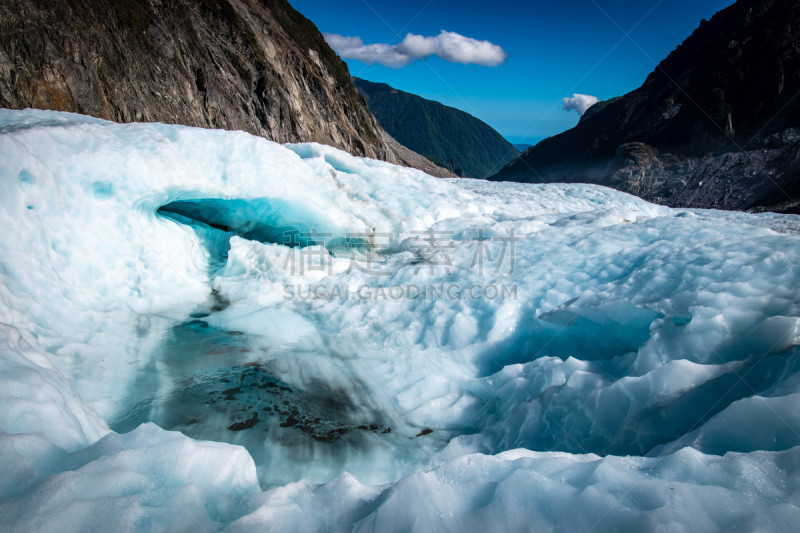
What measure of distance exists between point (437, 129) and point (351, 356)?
163930 mm

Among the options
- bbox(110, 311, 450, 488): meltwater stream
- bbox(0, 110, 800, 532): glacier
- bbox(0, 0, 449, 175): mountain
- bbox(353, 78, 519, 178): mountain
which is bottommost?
bbox(110, 311, 450, 488): meltwater stream

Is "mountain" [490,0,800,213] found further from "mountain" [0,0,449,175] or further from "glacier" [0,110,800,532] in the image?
"mountain" [0,0,449,175]

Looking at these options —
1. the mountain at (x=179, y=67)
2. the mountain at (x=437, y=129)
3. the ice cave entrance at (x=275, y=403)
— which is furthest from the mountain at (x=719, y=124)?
the mountain at (x=437, y=129)

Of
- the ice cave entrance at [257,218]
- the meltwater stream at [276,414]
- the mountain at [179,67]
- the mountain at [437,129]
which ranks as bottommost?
the meltwater stream at [276,414]

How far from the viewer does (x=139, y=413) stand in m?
3.06

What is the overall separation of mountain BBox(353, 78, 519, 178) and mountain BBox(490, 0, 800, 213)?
99580 millimetres

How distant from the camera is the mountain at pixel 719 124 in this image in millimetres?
25953

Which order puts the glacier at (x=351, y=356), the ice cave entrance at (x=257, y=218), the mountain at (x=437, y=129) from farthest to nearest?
the mountain at (x=437, y=129), the ice cave entrance at (x=257, y=218), the glacier at (x=351, y=356)

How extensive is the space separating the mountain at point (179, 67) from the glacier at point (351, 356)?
588 inches

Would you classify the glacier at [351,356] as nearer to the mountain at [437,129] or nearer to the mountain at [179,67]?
the mountain at [179,67]

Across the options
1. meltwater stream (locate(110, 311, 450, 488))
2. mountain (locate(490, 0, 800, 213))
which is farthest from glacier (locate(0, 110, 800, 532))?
mountain (locate(490, 0, 800, 213))

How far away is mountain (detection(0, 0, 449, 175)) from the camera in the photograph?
15.3 m

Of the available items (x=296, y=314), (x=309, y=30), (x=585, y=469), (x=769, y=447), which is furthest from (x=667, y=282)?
(x=309, y=30)

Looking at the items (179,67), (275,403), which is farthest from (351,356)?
(179,67)
